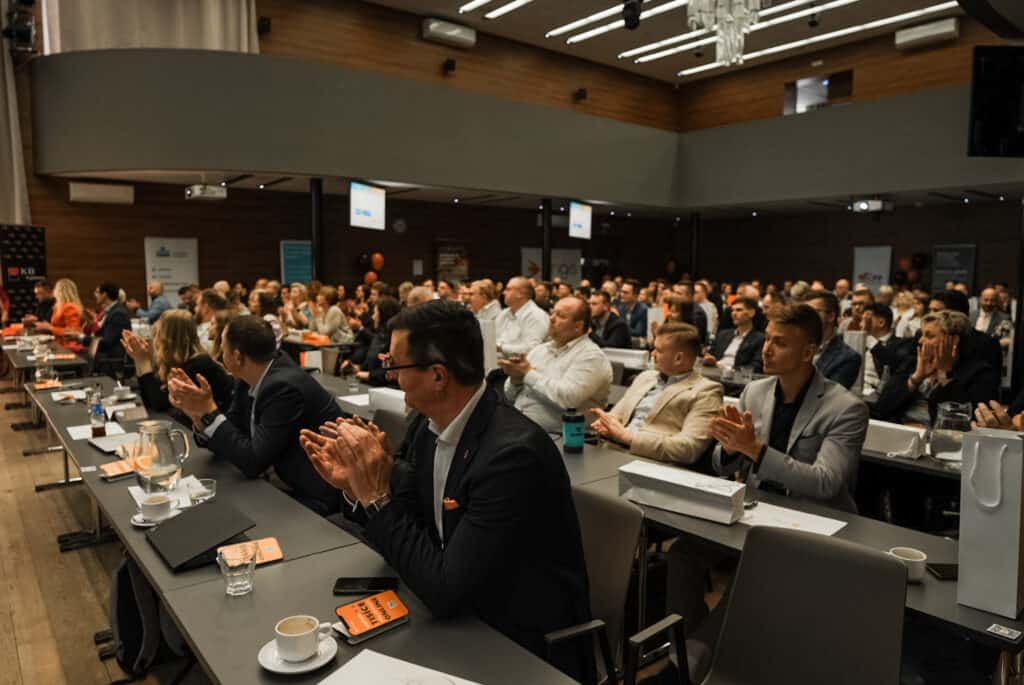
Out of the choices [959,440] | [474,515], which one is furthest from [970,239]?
[474,515]

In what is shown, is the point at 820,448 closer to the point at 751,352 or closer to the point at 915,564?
the point at 915,564

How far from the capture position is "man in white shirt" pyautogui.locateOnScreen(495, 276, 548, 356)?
21.4 ft

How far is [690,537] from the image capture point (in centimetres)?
233

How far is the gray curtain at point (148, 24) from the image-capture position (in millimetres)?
9656

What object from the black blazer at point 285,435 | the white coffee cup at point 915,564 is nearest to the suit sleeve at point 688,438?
the white coffee cup at point 915,564

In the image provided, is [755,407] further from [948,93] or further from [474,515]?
[948,93]

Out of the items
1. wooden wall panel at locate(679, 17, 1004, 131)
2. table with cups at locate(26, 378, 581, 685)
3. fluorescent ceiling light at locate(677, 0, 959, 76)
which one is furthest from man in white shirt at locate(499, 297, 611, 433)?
wooden wall panel at locate(679, 17, 1004, 131)

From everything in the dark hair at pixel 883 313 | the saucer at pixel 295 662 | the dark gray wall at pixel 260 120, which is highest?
the dark gray wall at pixel 260 120

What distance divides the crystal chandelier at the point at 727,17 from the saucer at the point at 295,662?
263 inches

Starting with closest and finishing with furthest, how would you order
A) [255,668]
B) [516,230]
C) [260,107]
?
[255,668]
[260,107]
[516,230]

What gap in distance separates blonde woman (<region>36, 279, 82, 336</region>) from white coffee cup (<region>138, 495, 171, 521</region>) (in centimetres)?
766

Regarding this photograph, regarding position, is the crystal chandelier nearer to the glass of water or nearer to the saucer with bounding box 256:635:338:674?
the glass of water

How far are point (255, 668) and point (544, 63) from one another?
46.2 ft

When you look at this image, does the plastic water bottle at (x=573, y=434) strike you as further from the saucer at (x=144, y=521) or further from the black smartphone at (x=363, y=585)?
the saucer at (x=144, y=521)
